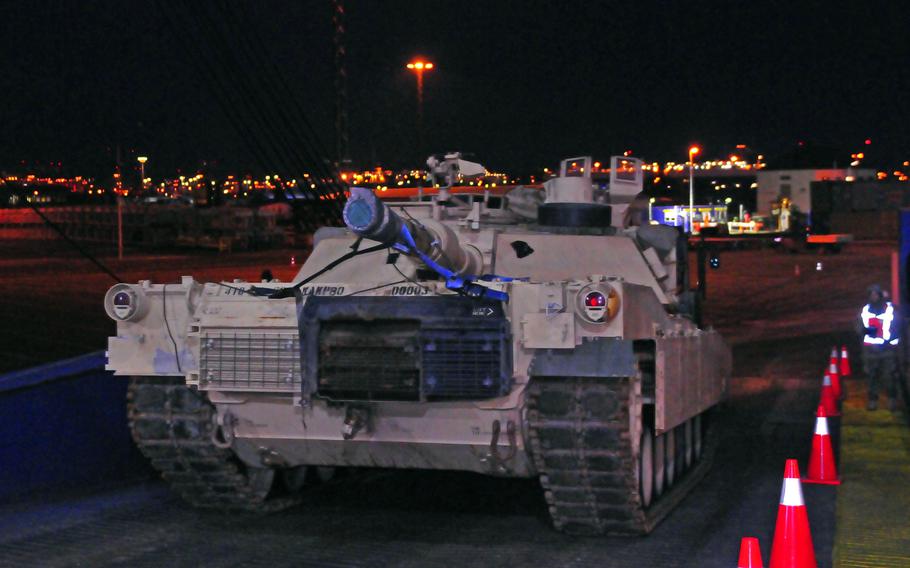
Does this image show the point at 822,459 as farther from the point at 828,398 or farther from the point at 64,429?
the point at 64,429

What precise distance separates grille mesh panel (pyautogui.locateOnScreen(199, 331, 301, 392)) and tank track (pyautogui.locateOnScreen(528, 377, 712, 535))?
1.73 metres

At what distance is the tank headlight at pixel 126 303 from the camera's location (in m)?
9.07

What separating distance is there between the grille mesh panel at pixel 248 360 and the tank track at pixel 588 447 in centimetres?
173

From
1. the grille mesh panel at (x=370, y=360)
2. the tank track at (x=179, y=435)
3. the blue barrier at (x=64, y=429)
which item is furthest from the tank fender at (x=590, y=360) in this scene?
the blue barrier at (x=64, y=429)

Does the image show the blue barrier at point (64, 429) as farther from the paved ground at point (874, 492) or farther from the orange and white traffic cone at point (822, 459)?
the paved ground at point (874, 492)

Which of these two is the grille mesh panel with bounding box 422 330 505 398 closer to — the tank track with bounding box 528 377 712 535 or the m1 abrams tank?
the m1 abrams tank

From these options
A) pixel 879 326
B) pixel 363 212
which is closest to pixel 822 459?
pixel 879 326

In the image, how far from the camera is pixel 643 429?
30.9ft

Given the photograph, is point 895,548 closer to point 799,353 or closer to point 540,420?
point 540,420

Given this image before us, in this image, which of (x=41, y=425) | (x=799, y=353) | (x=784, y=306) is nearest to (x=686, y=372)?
(x=41, y=425)

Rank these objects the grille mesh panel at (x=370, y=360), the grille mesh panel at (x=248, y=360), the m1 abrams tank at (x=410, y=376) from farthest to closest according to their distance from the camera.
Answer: the grille mesh panel at (x=248, y=360), the grille mesh panel at (x=370, y=360), the m1 abrams tank at (x=410, y=376)

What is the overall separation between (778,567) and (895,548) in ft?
5.85

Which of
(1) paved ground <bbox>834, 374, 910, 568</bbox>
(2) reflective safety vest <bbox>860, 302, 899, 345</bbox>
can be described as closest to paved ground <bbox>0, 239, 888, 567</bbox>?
(1) paved ground <bbox>834, 374, 910, 568</bbox>

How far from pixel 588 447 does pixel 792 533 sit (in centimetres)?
185
